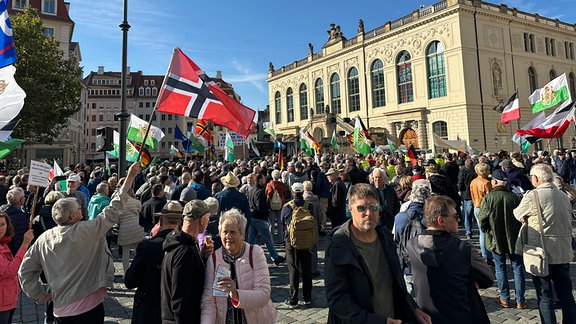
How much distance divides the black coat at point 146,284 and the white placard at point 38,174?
11.3 ft

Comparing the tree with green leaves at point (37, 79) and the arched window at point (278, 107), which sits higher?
the arched window at point (278, 107)

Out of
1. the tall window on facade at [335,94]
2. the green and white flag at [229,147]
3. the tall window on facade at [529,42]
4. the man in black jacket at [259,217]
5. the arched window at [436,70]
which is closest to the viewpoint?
the man in black jacket at [259,217]

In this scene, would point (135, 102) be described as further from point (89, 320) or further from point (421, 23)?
point (89, 320)

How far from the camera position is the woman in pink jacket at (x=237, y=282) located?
2744 millimetres

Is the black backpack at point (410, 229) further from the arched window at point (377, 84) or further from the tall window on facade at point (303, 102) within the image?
the tall window on facade at point (303, 102)

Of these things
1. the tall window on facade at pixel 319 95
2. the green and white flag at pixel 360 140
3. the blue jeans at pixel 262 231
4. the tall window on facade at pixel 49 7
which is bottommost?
the blue jeans at pixel 262 231

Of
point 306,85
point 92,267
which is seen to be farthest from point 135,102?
point 92,267

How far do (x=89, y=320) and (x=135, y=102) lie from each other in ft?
247

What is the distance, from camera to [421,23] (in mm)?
37250

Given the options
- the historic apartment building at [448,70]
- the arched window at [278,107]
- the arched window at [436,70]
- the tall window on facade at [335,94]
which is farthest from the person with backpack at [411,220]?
the arched window at [278,107]

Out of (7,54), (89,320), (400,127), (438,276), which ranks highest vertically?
(400,127)

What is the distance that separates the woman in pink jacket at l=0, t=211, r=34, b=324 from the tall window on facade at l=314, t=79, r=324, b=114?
4933 cm

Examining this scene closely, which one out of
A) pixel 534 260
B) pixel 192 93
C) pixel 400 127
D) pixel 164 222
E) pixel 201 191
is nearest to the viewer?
pixel 164 222

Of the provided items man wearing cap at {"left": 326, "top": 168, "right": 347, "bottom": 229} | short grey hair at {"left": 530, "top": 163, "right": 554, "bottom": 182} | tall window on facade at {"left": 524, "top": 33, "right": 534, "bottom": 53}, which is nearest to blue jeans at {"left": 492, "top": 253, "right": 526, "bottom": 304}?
short grey hair at {"left": 530, "top": 163, "right": 554, "bottom": 182}
